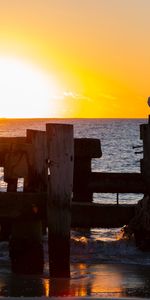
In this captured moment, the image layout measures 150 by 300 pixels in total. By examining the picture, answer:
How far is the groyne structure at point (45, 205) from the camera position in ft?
28.2

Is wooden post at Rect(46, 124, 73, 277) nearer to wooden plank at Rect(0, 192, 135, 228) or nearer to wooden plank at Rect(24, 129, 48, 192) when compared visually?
wooden plank at Rect(0, 192, 135, 228)

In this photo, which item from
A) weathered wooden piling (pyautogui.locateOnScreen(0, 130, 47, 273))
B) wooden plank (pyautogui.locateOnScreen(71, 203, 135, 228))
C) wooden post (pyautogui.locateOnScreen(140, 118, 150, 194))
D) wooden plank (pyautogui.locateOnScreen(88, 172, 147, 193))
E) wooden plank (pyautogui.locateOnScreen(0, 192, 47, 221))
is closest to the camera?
wooden plank (pyautogui.locateOnScreen(0, 192, 47, 221))

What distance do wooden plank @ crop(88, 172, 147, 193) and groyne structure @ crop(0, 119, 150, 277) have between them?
2.37m

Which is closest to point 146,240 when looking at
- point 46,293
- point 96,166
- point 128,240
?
point 128,240

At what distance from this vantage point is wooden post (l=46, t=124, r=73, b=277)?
855 cm

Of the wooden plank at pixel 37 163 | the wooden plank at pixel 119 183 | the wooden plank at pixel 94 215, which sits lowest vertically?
the wooden plank at pixel 94 215

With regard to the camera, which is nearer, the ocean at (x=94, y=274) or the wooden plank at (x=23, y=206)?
the ocean at (x=94, y=274)

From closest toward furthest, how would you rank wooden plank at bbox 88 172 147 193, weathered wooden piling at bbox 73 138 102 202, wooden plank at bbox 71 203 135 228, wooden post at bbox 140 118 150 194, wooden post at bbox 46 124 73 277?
wooden post at bbox 46 124 73 277 < wooden plank at bbox 71 203 135 228 < wooden post at bbox 140 118 150 194 < weathered wooden piling at bbox 73 138 102 202 < wooden plank at bbox 88 172 147 193

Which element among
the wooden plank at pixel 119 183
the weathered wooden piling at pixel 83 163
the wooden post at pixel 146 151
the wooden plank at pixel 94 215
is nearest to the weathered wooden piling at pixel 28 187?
the wooden plank at pixel 94 215

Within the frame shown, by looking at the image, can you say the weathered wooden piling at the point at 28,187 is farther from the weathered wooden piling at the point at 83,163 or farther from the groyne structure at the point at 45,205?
the weathered wooden piling at the point at 83,163

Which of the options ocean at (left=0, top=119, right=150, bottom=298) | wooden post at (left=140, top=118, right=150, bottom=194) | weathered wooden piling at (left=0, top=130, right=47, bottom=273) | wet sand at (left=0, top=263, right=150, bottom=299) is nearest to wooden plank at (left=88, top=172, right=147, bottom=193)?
ocean at (left=0, top=119, right=150, bottom=298)

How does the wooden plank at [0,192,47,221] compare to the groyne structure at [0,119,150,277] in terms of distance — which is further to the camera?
the wooden plank at [0,192,47,221]

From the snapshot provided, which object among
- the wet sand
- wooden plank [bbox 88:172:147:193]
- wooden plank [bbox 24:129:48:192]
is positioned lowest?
the wet sand

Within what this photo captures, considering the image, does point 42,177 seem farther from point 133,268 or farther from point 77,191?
point 77,191
